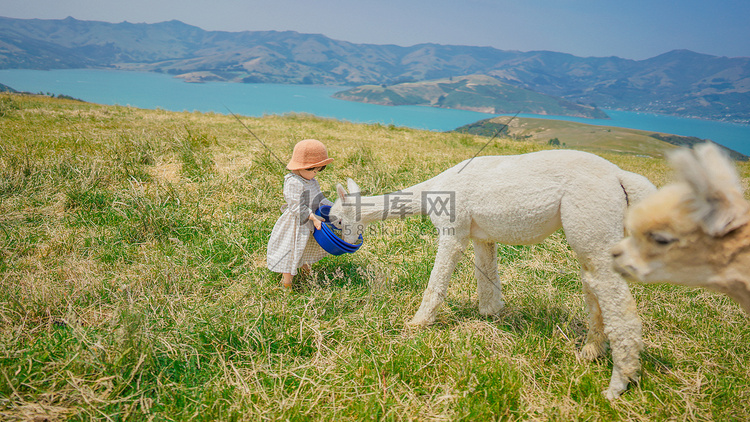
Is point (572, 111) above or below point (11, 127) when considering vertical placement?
above

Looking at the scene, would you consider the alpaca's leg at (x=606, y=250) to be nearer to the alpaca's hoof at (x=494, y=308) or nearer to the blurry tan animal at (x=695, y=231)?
the blurry tan animal at (x=695, y=231)

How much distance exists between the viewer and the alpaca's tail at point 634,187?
2.46 m

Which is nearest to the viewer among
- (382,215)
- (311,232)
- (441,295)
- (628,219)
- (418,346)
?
(628,219)

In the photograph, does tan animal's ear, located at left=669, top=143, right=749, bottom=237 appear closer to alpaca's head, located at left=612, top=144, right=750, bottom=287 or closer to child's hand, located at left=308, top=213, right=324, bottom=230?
alpaca's head, located at left=612, top=144, right=750, bottom=287

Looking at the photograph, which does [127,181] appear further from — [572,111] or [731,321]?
[572,111]

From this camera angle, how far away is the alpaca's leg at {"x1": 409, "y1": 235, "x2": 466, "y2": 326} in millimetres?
3156

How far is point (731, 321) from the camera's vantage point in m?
3.51

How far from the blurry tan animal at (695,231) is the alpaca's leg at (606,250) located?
460 millimetres

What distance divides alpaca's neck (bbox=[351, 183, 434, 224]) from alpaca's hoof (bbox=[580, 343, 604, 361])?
1772 mm

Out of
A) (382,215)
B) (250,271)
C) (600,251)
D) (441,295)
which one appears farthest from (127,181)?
(600,251)

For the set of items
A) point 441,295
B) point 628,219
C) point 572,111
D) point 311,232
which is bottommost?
point 441,295

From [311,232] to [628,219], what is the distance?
9.72 feet

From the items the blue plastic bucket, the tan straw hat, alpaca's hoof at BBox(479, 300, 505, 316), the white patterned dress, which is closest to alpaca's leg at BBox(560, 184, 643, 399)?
alpaca's hoof at BBox(479, 300, 505, 316)

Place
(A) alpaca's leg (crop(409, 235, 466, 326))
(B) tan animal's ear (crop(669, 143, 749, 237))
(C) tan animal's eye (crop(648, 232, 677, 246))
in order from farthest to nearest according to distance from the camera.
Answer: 1. (A) alpaca's leg (crop(409, 235, 466, 326))
2. (C) tan animal's eye (crop(648, 232, 677, 246))
3. (B) tan animal's ear (crop(669, 143, 749, 237))
